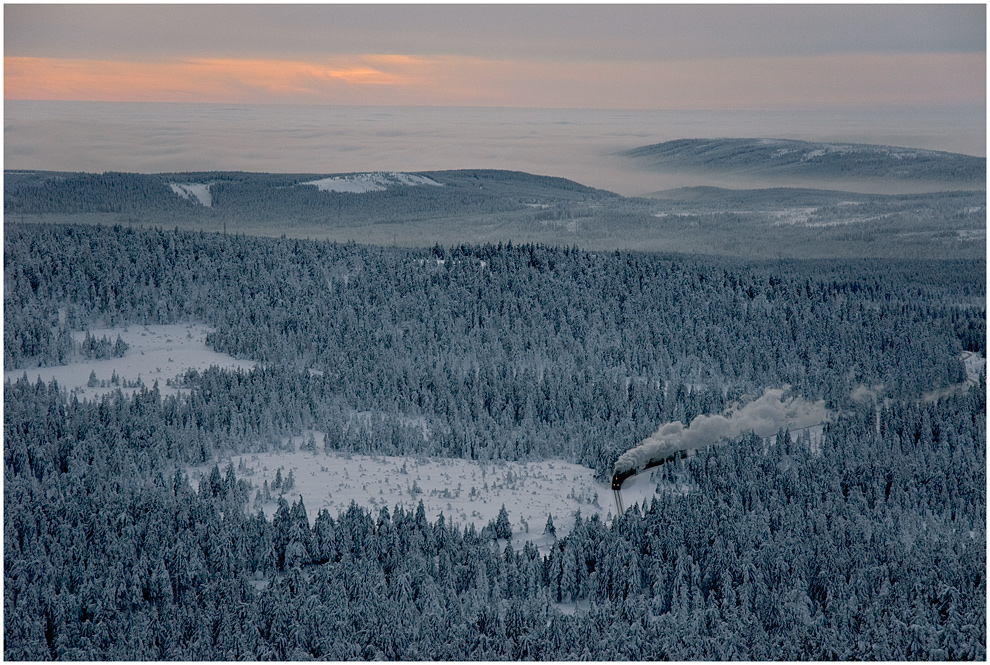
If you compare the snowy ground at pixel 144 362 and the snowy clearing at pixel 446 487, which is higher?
the snowy ground at pixel 144 362

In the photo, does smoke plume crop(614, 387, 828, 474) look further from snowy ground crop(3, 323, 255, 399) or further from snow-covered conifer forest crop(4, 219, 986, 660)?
snowy ground crop(3, 323, 255, 399)

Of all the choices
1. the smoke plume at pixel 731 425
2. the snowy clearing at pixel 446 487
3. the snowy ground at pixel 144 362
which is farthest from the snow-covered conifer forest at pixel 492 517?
the smoke plume at pixel 731 425

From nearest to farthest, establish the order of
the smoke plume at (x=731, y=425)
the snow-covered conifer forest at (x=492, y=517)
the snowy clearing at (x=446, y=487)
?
the snow-covered conifer forest at (x=492, y=517) < the snowy clearing at (x=446, y=487) < the smoke plume at (x=731, y=425)

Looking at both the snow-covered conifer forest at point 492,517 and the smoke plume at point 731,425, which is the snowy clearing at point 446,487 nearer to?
the snow-covered conifer forest at point 492,517

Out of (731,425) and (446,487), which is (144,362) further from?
(731,425)

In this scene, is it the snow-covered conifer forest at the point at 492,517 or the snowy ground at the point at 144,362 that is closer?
the snow-covered conifer forest at the point at 492,517

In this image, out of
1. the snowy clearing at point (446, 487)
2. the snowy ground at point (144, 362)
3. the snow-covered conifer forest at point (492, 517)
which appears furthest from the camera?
the snowy ground at point (144, 362)

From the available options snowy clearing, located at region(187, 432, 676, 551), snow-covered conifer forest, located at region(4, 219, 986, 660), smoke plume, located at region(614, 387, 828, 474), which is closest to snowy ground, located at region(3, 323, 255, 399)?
snow-covered conifer forest, located at region(4, 219, 986, 660)
